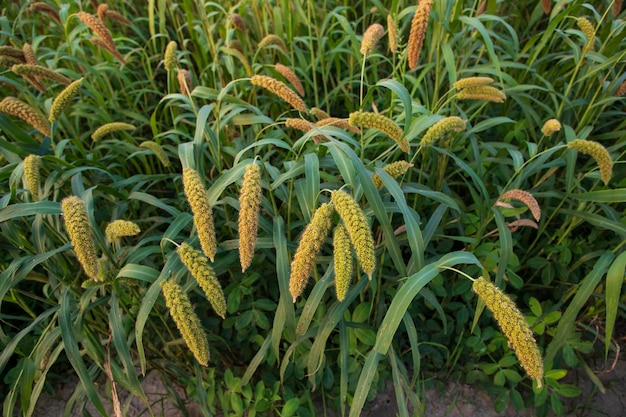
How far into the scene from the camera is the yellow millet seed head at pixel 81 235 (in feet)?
4.41

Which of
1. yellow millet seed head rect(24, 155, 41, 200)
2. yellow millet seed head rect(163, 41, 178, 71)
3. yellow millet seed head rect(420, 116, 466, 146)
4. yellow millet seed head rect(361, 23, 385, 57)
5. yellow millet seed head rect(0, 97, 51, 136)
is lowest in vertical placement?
yellow millet seed head rect(24, 155, 41, 200)

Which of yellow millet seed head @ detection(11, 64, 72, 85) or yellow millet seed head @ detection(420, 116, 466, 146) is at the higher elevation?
yellow millet seed head @ detection(11, 64, 72, 85)

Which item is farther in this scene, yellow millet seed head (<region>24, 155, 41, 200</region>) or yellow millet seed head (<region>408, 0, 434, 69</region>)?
yellow millet seed head (<region>408, 0, 434, 69</region>)

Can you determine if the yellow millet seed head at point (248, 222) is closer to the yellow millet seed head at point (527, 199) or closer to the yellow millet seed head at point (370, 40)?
the yellow millet seed head at point (370, 40)

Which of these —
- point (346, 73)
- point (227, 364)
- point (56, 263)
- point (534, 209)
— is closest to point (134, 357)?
point (227, 364)

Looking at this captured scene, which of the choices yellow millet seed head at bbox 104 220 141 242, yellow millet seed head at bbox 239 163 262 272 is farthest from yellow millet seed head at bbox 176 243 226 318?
yellow millet seed head at bbox 104 220 141 242

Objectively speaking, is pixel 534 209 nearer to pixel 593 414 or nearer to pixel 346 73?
pixel 593 414

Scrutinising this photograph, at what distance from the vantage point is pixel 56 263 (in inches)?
81.0

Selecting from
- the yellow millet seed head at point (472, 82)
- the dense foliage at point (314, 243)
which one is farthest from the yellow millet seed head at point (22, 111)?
the yellow millet seed head at point (472, 82)

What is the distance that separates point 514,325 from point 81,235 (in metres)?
1.32

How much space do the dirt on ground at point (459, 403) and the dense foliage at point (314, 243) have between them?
5.3 inches

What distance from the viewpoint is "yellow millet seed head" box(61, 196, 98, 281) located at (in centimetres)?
135

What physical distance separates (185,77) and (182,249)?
118 cm

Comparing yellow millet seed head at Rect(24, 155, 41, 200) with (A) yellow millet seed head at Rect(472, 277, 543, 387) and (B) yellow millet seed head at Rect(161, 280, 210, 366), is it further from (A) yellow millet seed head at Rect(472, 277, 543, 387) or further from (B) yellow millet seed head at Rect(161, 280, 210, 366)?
(A) yellow millet seed head at Rect(472, 277, 543, 387)
